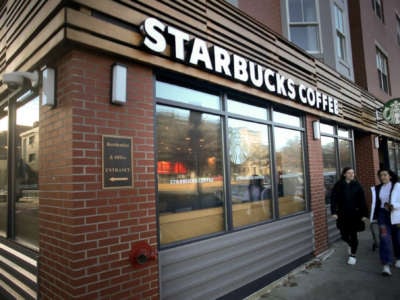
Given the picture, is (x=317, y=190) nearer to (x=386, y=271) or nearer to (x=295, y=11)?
(x=386, y=271)

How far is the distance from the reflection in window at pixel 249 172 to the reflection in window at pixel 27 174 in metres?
2.75

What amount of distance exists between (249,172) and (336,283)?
85.2 inches

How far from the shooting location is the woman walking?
187 inches

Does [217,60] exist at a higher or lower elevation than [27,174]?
higher

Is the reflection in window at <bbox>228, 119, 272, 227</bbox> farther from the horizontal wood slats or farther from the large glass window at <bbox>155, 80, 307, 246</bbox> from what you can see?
the horizontal wood slats

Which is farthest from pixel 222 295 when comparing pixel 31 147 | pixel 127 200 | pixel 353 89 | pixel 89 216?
pixel 353 89

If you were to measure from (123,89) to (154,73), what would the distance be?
1.98ft

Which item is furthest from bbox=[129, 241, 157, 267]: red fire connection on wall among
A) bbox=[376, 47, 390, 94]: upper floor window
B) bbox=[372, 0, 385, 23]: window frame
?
bbox=[372, 0, 385, 23]: window frame

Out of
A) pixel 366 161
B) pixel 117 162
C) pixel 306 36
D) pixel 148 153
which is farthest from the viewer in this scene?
pixel 366 161

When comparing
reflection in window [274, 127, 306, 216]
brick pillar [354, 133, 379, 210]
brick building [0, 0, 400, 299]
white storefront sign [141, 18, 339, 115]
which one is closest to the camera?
brick building [0, 0, 400, 299]

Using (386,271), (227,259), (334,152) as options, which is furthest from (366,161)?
(227,259)

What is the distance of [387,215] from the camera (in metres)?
4.94

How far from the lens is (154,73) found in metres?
3.37

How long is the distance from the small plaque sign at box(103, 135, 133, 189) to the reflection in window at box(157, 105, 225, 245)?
0.60 meters
